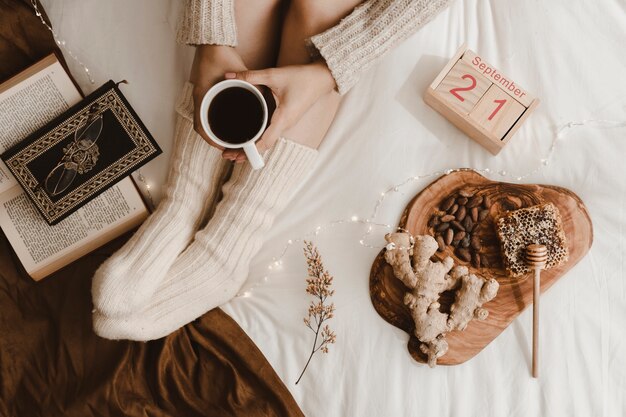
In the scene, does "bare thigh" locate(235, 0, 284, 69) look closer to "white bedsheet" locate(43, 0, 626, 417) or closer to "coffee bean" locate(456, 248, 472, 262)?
"white bedsheet" locate(43, 0, 626, 417)

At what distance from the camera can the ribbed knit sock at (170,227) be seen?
75 centimetres

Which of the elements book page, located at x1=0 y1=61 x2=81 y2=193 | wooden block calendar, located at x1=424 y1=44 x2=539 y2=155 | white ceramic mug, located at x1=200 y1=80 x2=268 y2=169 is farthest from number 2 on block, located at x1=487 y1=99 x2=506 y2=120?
book page, located at x1=0 y1=61 x2=81 y2=193

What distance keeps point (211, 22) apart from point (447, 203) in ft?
1.64

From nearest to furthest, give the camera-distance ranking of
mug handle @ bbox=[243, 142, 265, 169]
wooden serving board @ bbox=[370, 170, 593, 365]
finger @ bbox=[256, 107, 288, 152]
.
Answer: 1. mug handle @ bbox=[243, 142, 265, 169]
2. finger @ bbox=[256, 107, 288, 152]
3. wooden serving board @ bbox=[370, 170, 593, 365]

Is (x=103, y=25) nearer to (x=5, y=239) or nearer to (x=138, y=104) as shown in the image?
(x=138, y=104)

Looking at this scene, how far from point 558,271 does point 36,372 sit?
970 mm

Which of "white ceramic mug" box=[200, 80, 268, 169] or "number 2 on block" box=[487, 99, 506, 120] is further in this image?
"number 2 on block" box=[487, 99, 506, 120]

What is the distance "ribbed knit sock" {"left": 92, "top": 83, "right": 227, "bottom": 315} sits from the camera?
0.75 m

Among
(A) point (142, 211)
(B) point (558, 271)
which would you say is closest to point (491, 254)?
(B) point (558, 271)

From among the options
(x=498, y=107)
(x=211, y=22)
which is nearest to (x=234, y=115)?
(x=211, y=22)

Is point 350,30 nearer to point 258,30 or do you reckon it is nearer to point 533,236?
point 258,30

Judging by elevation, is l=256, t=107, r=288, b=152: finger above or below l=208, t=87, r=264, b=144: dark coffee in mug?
below

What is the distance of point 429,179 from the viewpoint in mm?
836

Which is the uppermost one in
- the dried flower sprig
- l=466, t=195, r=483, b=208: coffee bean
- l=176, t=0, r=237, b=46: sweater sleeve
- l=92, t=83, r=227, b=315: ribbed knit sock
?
l=176, t=0, r=237, b=46: sweater sleeve
